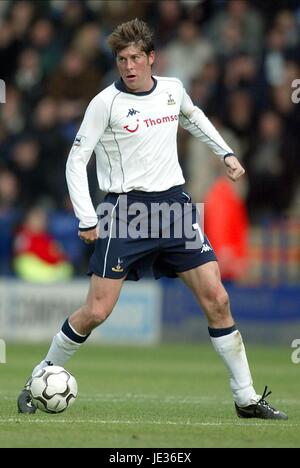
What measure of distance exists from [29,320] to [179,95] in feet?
27.6

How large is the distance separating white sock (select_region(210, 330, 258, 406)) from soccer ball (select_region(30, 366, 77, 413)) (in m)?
1.03

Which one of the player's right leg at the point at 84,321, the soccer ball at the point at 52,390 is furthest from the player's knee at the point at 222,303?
the soccer ball at the point at 52,390

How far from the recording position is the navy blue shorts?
8234 mm

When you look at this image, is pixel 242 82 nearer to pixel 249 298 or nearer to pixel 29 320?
pixel 249 298

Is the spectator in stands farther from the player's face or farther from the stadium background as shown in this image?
the player's face

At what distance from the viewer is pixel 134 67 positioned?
322 inches

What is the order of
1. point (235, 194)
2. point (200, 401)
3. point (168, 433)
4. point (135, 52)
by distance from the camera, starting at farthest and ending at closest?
1. point (235, 194)
2. point (200, 401)
3. point (135, 52)
4. point (168, 433)

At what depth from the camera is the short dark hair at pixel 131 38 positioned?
816cm

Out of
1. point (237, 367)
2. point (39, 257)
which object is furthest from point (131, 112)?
point (39, 257)

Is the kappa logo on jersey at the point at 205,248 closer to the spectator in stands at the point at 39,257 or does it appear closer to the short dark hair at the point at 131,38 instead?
the short dark hair at the point at 131,38

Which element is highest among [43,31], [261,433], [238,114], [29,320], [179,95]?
[43,31]

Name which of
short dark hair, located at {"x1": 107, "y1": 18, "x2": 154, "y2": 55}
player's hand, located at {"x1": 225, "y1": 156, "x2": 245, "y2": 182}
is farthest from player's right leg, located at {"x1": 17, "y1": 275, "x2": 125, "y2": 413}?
short dark hair, located at {"x1": 107, "y1": 18, "x2": 154, "y2": 55}

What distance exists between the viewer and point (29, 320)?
16.4 metres

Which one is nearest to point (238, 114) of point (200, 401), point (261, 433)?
point (200, 401)
